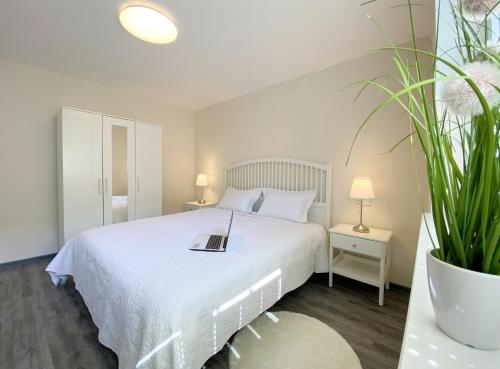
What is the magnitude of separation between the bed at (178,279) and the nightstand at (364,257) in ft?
0.68

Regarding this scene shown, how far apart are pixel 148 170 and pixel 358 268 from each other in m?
3.35

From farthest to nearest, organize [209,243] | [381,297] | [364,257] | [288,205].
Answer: [288,205], [364,257], [381,297], [209,243]

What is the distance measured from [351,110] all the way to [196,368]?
2768 millimetres

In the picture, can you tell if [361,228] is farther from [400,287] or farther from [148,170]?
[148,170]

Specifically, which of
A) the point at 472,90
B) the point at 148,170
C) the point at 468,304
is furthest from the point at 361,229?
the point at 148,170

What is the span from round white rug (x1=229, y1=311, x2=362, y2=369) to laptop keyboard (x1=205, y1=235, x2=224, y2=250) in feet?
2.30

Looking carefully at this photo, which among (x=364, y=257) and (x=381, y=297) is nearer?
(x=381, y=297)

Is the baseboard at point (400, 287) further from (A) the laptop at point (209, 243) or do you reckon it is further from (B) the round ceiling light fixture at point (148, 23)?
(B) the round ceiling light fixture at point (148, 23)

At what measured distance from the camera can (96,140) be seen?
311 cm

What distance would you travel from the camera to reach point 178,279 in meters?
1.25

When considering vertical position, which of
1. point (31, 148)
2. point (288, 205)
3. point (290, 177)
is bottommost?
point (288, 205)

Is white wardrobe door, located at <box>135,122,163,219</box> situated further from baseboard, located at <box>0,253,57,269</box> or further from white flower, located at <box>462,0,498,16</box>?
white flower, located at <box>462,0,498,16</box>

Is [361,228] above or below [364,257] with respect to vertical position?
above

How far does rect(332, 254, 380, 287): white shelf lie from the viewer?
2.17 meters
